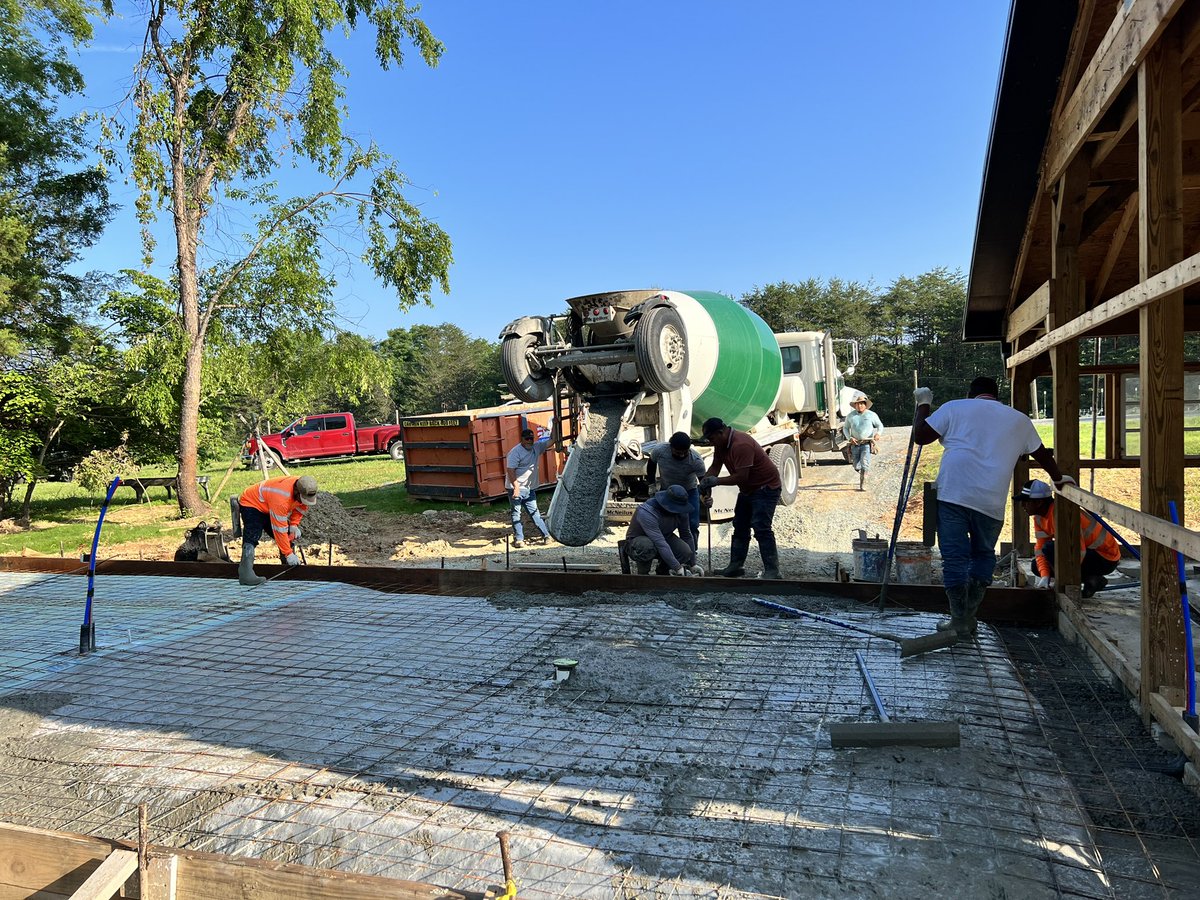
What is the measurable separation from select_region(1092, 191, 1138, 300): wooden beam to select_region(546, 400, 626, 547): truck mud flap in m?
4.25

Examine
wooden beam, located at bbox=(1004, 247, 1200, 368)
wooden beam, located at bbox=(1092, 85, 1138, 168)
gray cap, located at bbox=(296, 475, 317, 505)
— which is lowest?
gray cap, located at bbox=(296, 475, 317, 505)

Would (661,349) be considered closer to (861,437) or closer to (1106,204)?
(1106,204)

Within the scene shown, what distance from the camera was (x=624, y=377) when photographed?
7820 millimetres

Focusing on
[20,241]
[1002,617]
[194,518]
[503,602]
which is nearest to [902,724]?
[1002,617]

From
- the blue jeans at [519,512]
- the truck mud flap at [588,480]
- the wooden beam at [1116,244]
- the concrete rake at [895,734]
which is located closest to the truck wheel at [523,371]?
the truck mud flap at [588,480]

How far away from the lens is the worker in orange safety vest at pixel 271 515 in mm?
6066

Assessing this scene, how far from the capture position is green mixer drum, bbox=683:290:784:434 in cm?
842

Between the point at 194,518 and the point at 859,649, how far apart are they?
1089 cm

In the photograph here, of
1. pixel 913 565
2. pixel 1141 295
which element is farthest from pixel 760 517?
pixel 1141 295

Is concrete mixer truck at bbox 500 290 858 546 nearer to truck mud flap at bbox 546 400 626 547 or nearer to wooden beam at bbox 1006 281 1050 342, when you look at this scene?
truck mud flap at bbox 546 400 626 547

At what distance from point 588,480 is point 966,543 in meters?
4.56

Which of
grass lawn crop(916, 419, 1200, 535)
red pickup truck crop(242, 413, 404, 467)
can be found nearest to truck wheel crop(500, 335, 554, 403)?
grass lawn crop(916, 419, 1200, 535)

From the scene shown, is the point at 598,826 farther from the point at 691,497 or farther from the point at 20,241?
the point at 20,241

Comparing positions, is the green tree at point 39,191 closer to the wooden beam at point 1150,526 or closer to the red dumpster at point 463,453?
the red dumpster at point 463,453
